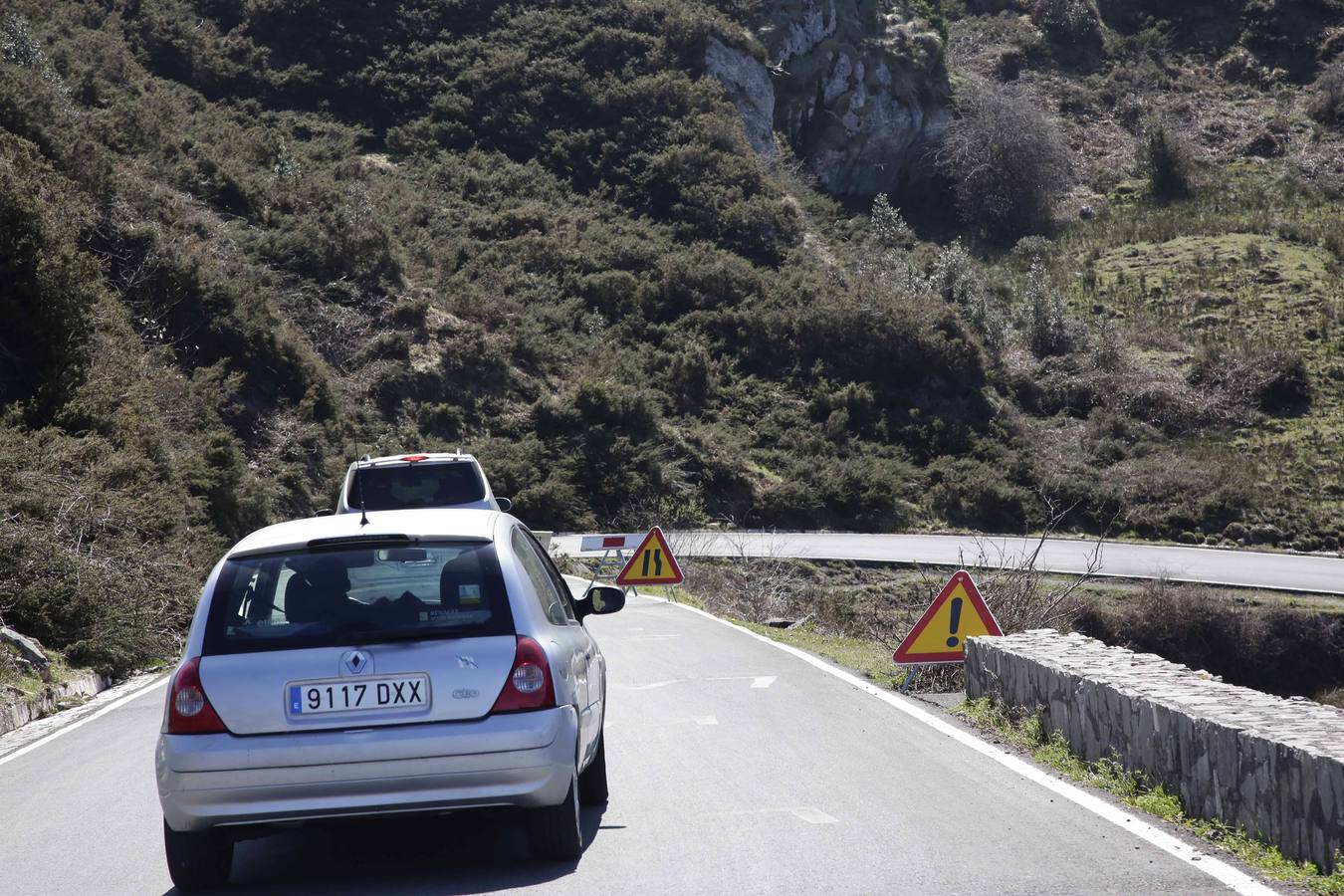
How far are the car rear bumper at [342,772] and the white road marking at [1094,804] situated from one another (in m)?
2.83

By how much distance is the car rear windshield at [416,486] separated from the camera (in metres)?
14.0

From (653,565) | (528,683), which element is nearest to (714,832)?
(528,683)

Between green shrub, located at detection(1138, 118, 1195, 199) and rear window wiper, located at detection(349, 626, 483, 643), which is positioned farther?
green shrub, located at detection(1138, 118, 1195, 199)

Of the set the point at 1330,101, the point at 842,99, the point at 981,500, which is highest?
A: the point at 1330,101

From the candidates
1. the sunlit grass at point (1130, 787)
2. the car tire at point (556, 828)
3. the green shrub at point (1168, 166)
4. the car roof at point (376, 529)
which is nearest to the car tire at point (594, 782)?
the car tire at point (556, 828)

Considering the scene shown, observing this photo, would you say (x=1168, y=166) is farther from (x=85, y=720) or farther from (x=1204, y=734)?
(x=1204, y=734)

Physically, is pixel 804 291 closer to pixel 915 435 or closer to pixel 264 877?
pixel 915 435

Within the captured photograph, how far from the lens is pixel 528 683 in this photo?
5387 mm

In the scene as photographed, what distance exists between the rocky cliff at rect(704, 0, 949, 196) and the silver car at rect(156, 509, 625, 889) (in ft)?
192

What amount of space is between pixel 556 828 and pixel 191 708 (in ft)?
5.25

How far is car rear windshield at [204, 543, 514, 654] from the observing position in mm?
5359

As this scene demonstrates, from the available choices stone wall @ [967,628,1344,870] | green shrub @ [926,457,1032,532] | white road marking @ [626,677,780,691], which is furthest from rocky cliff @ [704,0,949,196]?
stone wall @ [967,628,1344,870]

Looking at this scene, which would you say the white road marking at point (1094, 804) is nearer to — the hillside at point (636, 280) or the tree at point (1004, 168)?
the hillside at point (636, 280)

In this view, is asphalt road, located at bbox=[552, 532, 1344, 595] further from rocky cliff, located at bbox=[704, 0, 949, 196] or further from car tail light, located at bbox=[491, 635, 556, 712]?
rocky cliff, located at bbox=[704, 0, 949, 196]
